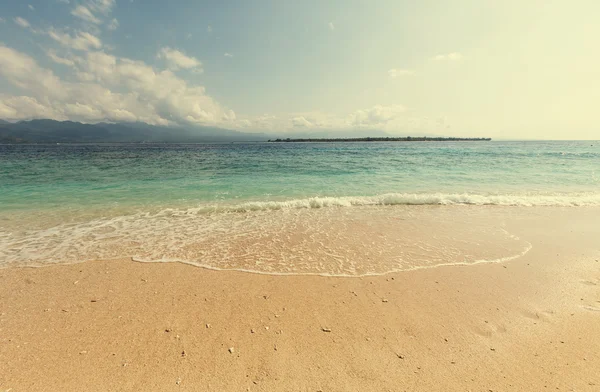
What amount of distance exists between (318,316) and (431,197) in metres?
10.8

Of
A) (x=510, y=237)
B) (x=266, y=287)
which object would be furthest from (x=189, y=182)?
(x=510, y=237)

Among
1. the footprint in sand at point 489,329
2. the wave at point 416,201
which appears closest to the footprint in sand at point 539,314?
the footprint in sand at point 489,329

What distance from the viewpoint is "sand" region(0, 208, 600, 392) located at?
309 centimetres

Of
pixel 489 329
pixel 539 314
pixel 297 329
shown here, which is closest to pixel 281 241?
pixel 297 329

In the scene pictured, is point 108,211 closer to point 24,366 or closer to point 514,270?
point 24,366

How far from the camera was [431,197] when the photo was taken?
12.8 metres

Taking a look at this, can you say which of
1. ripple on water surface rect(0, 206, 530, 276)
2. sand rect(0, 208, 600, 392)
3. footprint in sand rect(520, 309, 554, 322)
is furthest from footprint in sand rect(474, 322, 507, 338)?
ripple on water surface rect(0, 206, 530, 276)

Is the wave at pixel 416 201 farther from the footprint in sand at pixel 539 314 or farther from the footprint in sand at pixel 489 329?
the footprint in sand at pixel 489 329

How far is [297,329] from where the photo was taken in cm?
393

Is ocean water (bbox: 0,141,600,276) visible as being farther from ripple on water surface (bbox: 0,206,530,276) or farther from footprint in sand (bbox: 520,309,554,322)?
footprint in sand (bbox: 520,309,554,322)

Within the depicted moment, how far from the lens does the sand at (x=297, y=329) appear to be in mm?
3094

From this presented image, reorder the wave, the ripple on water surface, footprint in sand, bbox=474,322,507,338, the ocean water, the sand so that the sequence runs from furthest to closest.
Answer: the wave, the ocean water, the ripple on water surface, footprint in sand, bbox=474,322,507,338, the sand

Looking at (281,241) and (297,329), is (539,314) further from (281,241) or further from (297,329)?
(281,241)

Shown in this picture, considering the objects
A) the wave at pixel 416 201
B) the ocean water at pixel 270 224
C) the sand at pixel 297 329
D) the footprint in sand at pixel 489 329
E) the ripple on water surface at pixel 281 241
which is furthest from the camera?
the wave at pixel 416 201
